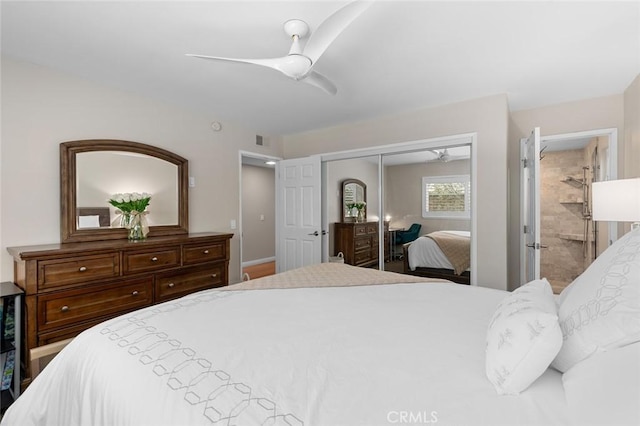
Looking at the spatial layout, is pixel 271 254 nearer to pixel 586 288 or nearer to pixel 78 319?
pixel 78 319

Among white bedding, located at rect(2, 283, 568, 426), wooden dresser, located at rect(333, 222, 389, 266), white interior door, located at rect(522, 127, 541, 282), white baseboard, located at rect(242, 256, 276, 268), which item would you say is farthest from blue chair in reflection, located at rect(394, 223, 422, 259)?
white baseboard, located at rect(242, 256, 276, 268)

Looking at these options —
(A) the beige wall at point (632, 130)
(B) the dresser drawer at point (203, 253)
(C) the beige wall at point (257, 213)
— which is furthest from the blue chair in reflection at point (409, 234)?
(C) the beige wall at point (257, 213)

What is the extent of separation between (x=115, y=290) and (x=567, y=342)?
2877 millimetres

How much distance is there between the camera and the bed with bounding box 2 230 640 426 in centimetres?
74

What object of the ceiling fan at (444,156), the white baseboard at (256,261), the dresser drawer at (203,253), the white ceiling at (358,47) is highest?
the white ceiling at (358,47)

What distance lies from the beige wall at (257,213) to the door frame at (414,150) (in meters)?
2.72

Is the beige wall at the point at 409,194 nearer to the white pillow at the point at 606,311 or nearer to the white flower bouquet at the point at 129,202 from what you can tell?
the white pillow at the point at 606,311

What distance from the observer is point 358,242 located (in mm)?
4258

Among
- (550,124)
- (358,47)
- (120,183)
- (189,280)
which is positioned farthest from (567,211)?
(120,183)

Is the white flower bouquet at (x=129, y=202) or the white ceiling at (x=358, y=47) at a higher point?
the white ceiling at (x=358, y=47)

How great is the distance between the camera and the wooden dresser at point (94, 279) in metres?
2.08

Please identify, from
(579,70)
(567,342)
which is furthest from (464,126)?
(567,342)

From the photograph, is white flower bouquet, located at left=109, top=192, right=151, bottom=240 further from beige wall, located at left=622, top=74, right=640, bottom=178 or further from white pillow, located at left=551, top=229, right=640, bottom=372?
beige wall, located at left=622, top=74, right=640, bottom=178

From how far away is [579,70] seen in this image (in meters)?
2.58
